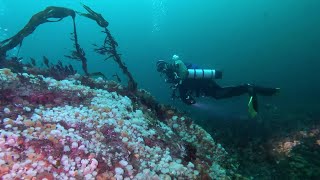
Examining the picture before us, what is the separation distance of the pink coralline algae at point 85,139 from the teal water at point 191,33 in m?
59.9

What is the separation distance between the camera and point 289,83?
49750 millimetres

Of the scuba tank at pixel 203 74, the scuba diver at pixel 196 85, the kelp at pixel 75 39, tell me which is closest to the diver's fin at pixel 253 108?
the scuba diver at pixel 196 85

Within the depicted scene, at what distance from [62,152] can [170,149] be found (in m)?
2.46

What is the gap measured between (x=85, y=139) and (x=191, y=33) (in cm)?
10513

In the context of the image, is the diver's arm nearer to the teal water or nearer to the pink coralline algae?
the pink coralline algae

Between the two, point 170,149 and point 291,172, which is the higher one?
point 170,149

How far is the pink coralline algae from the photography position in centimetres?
507

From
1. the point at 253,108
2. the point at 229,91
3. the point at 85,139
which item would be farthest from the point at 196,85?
the point at 85,139

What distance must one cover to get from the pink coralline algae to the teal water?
59941mm

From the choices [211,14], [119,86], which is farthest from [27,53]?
[119,86]

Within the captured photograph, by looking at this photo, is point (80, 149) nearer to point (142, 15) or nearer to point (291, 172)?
point (291, 172)

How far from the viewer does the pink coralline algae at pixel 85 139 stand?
16.6ft

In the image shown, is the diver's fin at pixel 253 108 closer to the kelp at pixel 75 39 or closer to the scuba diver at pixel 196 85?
the scuba diver at pixel 196 85

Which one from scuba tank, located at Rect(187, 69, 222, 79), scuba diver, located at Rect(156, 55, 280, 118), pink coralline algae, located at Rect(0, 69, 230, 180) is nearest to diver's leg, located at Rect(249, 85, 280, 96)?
scuba diver, located at Rect(156, 55, 280, 118)
